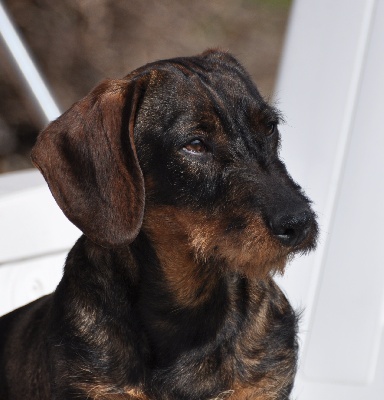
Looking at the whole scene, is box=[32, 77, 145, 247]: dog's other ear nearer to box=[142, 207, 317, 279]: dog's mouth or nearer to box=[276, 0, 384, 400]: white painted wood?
box=[142, 207, 317, 279]: dog's mouth

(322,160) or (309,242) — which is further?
(322,160)

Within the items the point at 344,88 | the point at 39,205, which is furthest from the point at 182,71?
the point at 344,88

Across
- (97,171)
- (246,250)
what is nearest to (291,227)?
(246,250)

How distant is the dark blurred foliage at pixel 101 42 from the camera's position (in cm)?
886

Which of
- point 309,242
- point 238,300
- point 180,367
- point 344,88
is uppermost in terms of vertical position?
point 344,88

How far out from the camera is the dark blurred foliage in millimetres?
8859

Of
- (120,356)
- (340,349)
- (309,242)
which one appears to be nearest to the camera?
(309,242)

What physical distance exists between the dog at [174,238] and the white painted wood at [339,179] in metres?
1.09

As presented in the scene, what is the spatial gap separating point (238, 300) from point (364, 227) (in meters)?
1.48

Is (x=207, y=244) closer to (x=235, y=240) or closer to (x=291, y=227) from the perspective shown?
(x=235, y=240)

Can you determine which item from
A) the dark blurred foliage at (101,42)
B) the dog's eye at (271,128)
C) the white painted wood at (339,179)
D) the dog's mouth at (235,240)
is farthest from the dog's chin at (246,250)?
the dark blurred foliage at (101,42)

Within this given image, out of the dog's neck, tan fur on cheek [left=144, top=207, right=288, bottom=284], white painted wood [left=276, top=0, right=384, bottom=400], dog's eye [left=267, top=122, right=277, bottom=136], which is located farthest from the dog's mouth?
white painted wood [left=276, top=0, right=384, bottom=400]

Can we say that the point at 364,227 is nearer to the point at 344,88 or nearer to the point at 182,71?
the point at 344,88

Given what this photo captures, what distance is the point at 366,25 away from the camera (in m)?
5.44
